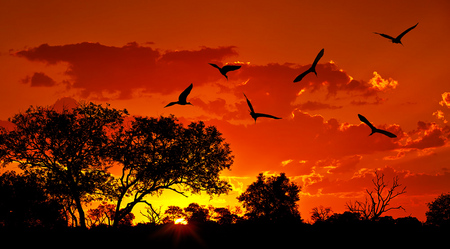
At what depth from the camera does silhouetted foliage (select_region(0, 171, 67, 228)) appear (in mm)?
61219

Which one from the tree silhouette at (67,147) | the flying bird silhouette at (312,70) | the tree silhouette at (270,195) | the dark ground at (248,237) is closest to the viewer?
the flying bird silhouette at (312,70)

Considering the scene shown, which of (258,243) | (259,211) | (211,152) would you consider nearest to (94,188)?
(211,152)

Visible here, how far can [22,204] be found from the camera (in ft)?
203

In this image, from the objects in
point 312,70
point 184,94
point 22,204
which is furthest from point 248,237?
point 22,204

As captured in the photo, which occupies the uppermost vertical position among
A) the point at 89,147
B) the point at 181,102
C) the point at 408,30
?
the point at 89,147

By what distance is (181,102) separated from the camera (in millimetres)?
13102

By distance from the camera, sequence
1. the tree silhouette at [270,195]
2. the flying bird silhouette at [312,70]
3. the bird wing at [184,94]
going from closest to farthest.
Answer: the flying bird silhouette at [312,70]
the bird wing at [184,94]
the tree silhouette at [270,195]

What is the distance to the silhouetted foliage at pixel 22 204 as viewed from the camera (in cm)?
6122

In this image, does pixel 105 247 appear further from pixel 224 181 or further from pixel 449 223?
pixel 224 181

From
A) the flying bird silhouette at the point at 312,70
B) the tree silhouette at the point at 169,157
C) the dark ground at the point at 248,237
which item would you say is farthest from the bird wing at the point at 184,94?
the tree silhouette at the point at 169,157

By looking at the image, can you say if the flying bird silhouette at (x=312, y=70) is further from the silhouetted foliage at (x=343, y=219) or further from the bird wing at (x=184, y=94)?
the silhouetted foliage at (x=343, y=219)

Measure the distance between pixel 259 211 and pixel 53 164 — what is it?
51.7 meters

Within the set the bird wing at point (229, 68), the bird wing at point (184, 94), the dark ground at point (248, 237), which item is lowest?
the dark ground at point (248, 237)

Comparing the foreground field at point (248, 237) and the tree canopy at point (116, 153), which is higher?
the tree canopy at point (116, 153)
